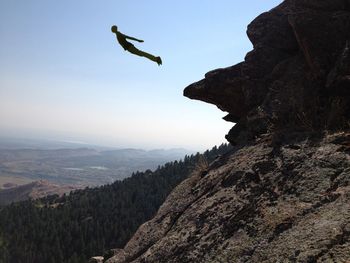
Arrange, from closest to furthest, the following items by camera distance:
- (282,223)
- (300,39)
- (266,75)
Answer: (282,223)
(300,39)
(266,75)

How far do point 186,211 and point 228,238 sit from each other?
359 centimetres

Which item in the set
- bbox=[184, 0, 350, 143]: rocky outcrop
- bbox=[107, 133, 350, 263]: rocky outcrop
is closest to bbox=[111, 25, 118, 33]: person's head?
bbox=[107, 133, 350, 263]: rocky outcrop

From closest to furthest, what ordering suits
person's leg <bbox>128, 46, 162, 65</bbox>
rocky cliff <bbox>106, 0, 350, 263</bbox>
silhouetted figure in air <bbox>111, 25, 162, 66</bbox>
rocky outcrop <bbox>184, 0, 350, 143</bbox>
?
1. silhouetted figure in air <bbox>111, 25, 162, 66</bbox>
2. person's leg <bbox>128, 46, 162, 65</bbox>
3. rocky cliff <bbox>106, 0, 350, 263</bbox>
4. rocky outcrop <bbox>184, 0, 350, 143</bbox>

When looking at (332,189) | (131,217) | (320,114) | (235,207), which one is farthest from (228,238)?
(131,217)

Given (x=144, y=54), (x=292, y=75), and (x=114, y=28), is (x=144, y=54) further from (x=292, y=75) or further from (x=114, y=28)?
(x=292, y=75)

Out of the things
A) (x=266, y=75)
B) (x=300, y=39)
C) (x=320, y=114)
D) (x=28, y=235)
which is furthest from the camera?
(x=28, y=235)

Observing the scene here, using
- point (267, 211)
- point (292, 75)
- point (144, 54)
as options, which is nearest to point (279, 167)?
point (267, 211)

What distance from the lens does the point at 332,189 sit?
372 inches

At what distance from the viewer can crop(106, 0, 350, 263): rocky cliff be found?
900 cm

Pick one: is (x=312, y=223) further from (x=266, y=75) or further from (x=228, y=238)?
(x=266, y=75)

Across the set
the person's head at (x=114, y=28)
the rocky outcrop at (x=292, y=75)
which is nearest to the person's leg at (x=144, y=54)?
the person's head at (x=114, y=28)

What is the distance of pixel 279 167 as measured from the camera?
1166 cm

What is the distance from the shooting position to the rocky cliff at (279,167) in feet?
29.5

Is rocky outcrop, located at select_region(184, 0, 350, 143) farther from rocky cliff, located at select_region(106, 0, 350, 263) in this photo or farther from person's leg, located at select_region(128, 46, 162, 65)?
person's leg, located at select_region(128, 46, 162, 65)
